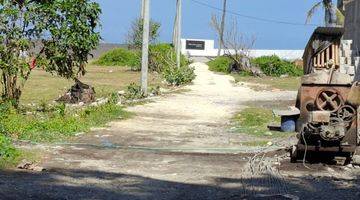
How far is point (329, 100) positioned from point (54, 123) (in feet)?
18.3

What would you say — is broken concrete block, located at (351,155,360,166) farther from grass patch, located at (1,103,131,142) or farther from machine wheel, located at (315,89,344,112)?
grass patch, located at (1,103,131,142)

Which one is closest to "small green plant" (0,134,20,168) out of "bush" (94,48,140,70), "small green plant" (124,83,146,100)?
"small green plant" (124,83,146,100)

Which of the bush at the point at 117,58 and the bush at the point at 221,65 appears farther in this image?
the bush at the point at 117,58

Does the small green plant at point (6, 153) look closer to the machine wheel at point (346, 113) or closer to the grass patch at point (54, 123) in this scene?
the grass patch at point (54, 123)

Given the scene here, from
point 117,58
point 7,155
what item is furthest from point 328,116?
point 117,58

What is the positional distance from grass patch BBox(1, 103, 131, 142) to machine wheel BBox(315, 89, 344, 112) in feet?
14.8

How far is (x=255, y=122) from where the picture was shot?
14.7 meters

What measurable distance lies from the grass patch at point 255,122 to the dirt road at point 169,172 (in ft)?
1.51

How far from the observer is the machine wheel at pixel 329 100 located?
8.92 meters

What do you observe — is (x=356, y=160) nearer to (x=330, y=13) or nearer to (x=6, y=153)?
(x=6, y=153)

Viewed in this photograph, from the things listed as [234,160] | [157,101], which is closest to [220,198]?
[234,160]

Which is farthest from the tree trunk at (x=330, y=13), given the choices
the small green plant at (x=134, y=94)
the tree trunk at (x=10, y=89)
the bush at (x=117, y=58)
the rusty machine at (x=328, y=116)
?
the rusty machine at (x=328, y=116)

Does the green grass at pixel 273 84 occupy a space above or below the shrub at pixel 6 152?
below

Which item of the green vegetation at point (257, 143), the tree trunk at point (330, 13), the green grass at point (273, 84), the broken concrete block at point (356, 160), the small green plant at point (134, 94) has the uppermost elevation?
the tree trunk at point (330, 13)
